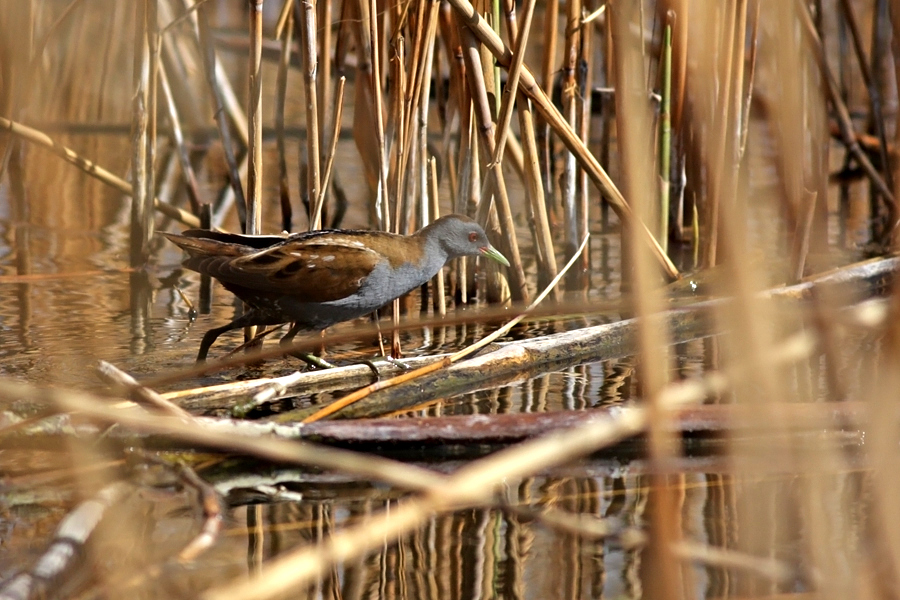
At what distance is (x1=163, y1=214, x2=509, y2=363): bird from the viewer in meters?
3.71

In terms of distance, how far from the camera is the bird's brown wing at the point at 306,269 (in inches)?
146

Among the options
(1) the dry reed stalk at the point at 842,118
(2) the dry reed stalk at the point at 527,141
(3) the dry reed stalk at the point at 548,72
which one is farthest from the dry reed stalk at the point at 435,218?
(1) the dry reed stalk at the point at 842,118

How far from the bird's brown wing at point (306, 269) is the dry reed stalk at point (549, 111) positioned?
0.87 m

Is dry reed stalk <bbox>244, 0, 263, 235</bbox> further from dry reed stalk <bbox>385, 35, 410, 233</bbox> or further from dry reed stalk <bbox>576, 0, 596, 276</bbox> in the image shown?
dry reed stalk <bbox>576, 0, 596, 276</bbox>

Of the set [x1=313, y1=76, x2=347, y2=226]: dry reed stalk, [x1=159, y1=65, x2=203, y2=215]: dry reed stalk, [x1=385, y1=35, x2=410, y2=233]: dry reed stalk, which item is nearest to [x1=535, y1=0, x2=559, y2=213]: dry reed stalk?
[x1=385, y1=35, x2=410, y2=233]: dry reed stalk

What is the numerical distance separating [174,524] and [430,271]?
183 centimetres

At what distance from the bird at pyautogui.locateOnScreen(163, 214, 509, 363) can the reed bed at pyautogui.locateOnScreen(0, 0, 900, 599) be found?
0.49ft

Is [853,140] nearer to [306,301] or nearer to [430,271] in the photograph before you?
[430,271]

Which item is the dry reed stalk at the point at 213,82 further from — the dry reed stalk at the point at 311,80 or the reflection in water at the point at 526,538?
the reflection in water at the point at 526,538

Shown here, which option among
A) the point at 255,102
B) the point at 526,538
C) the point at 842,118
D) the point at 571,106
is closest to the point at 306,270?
the point at 255,102

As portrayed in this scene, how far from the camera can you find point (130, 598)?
1916 millimetres

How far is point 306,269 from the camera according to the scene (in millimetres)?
3709

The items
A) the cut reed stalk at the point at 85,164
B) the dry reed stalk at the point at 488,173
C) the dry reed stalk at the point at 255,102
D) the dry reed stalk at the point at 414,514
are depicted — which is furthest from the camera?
the cut reed stalk at the point at 85,164

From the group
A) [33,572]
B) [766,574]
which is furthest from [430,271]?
[766,574]
